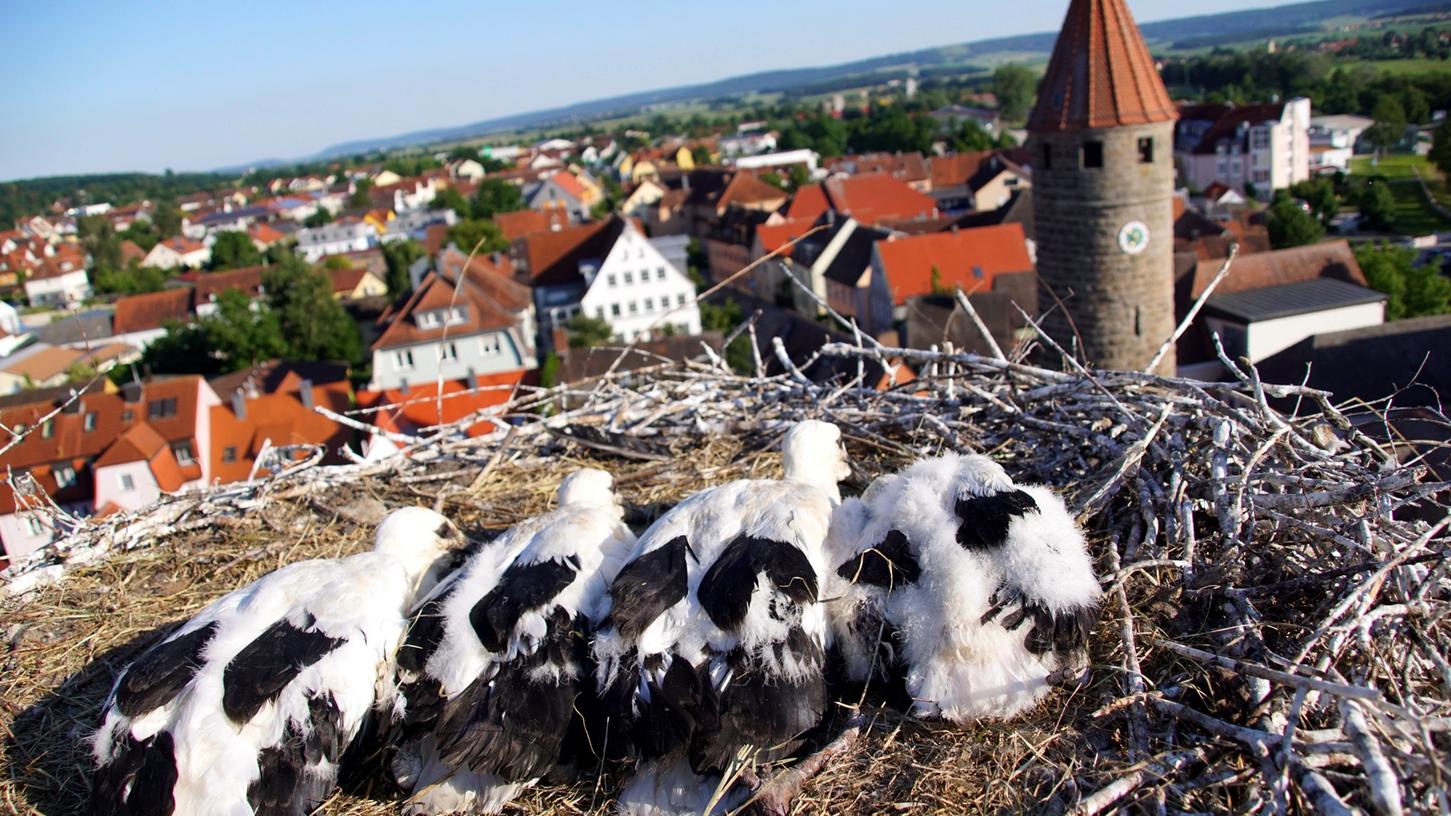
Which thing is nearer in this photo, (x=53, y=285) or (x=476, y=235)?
(x=476, y=235)

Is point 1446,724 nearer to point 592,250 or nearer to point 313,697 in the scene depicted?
point 313,697

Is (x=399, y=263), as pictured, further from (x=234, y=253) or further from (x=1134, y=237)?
(x=1134, y=237)

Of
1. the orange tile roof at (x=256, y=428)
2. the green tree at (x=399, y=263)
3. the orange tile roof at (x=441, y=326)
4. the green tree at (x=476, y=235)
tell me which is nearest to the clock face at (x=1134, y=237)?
the orange tile roof at (x=256, y=428)

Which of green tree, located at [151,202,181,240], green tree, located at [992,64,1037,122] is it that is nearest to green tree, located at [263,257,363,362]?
green tree, located at [151,202,181,240]

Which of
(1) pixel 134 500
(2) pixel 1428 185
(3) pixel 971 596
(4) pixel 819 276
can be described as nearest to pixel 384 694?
(3) pixel 971 596

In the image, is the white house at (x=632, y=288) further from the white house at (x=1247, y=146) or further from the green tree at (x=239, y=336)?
the white house at (x=1247, y=146)

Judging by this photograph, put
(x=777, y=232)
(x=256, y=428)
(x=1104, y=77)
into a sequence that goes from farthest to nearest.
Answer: (x=777, y=232) < (x=256, y=428) < (x=1104, y=77)

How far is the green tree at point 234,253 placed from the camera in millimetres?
61938

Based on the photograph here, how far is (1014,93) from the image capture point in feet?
366

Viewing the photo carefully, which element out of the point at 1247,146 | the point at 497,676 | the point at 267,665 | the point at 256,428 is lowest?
the point at 256,428

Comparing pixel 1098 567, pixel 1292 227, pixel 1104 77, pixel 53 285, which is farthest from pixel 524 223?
pixel 1098 567

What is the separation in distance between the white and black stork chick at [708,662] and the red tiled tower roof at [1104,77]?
39.1 ft

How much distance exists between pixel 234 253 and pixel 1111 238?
60389mm

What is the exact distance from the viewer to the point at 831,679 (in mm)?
2738
